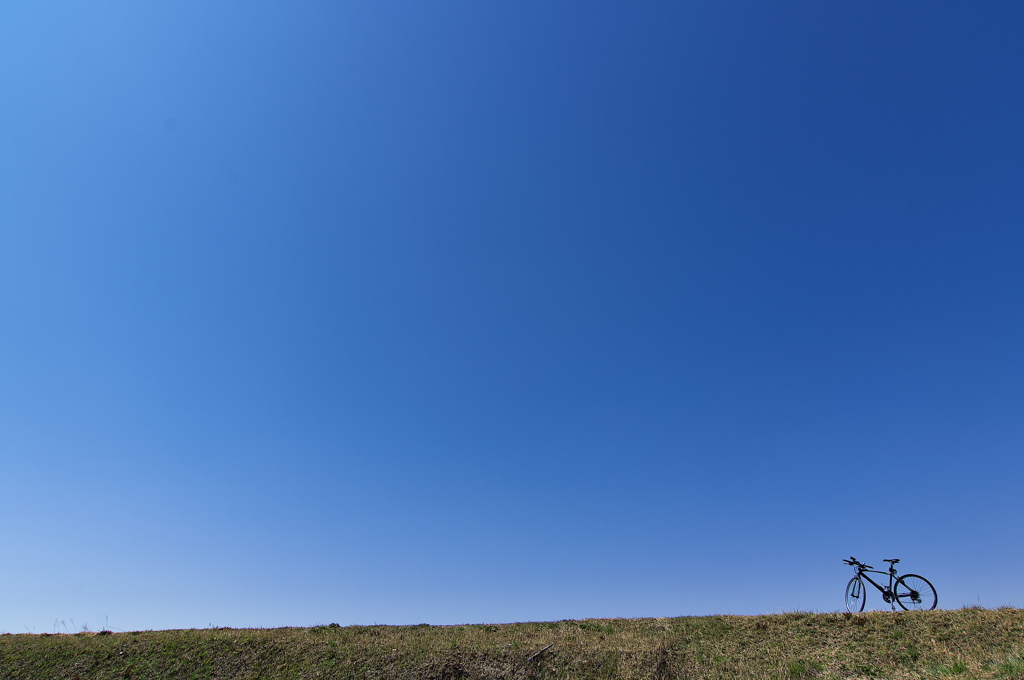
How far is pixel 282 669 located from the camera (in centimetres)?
2194

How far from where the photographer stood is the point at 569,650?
2236 cm

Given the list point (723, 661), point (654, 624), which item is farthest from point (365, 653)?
point (723, 661)

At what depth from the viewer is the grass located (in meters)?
18.7

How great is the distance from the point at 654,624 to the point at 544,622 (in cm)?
547

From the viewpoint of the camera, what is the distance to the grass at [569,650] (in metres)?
18.7

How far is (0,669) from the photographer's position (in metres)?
Answer: 21.9

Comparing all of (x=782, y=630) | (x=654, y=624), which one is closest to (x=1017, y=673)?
(x=782, y=630)

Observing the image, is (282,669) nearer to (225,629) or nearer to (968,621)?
(225,629)

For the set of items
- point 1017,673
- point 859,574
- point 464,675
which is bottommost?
point 464,675

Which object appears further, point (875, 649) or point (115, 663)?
point (115, 663)

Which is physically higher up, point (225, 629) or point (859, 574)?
point (859, 574)

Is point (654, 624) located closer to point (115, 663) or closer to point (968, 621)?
point (968, 621)

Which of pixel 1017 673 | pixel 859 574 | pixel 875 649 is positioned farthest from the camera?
pixel 859 574

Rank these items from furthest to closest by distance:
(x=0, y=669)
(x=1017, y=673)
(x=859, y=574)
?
(x=859, y=574)
(x=0, y=669)
(x=1017, y=673)
